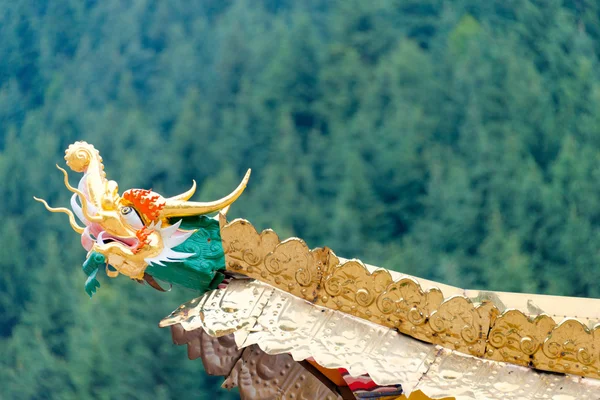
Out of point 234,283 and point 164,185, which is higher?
point 164,185

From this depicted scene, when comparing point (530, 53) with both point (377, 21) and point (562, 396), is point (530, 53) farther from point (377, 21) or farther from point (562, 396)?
point (562, 396)

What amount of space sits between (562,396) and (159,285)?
114 centimetres

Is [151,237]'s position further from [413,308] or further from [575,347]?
[575,347]

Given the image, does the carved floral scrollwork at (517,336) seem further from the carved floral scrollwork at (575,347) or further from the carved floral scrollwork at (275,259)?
the carved floral scrollwork at (275,259)

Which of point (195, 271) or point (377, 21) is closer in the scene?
point (195, 271)

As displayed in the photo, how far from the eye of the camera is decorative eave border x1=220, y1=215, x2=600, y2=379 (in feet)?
7.61

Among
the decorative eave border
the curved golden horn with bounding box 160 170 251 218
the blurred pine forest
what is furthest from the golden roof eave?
the blurred pine forest

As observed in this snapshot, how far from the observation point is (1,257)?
7.09 metres

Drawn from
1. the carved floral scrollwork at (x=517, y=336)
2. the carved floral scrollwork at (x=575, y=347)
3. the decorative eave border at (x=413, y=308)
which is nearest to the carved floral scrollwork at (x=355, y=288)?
the decorative eave border at (x=413, y=308)

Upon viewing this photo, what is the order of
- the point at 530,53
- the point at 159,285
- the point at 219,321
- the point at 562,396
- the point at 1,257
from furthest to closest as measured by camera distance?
the point at 530,53
the point at 1,257
the point at 159,285
the point at 219,321
the point at 562,396

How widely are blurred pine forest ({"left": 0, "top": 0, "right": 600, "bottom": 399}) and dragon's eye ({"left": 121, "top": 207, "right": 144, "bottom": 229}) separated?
3667 millimetres

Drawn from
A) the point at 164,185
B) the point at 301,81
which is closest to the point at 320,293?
the point at 164,185

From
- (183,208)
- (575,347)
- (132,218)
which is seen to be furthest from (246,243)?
(575,347)

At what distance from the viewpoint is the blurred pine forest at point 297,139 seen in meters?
6.59
